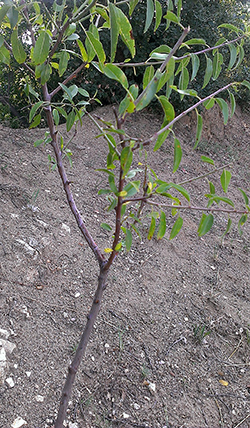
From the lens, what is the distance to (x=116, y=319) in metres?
2.20

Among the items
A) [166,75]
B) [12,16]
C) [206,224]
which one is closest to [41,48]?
[12,16]

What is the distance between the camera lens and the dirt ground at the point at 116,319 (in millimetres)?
1766

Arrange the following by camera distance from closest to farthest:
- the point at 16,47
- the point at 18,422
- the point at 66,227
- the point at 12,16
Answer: the point at 12,16 → the point at 16,47 → the point at 18,422 → the point at 66,227

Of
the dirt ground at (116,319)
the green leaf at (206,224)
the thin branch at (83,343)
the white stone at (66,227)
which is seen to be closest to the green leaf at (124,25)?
the green leaf at (206,224)

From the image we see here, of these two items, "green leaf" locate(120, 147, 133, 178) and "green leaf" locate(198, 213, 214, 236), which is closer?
"green leaf" locate(120, 147, 133, 178)

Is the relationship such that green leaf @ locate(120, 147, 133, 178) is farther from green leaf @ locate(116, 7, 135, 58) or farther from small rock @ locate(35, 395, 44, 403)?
small rock @ locate(35, 395, 44, 403)

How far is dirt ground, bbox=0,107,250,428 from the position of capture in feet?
5.79

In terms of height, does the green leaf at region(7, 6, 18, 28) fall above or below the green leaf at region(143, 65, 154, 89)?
above

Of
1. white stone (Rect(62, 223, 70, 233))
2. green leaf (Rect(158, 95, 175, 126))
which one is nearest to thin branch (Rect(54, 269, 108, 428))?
green leaf (Rect(158, 95, 175, 126))

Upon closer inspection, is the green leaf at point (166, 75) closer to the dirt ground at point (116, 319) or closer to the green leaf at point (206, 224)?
the green leaf at point (206, 224)

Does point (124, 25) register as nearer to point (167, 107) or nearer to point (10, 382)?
point (167, 107)

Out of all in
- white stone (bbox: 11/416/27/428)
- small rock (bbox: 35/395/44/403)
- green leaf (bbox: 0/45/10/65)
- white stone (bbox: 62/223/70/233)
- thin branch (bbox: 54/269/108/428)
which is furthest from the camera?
white stone (bbox: 62/223/70/233)

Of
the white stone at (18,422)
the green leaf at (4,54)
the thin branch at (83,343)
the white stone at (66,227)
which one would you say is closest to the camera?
the green leaf at (4,54)

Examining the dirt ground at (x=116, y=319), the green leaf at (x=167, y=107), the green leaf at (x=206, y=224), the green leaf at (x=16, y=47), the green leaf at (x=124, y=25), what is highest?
the green leaf at (x=124, y=25)
